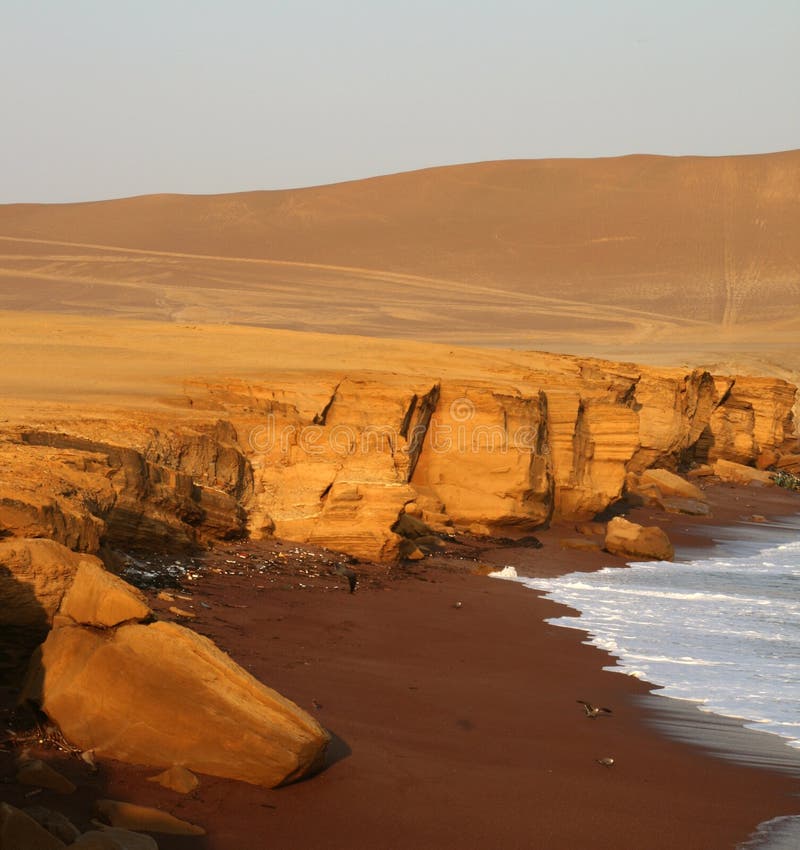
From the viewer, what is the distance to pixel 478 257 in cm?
10769

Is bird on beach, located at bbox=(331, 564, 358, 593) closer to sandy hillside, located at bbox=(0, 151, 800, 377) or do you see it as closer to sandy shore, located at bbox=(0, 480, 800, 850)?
sandy shore, located at bbox=(0, 480, 800, 850)

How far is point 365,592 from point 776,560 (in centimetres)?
965

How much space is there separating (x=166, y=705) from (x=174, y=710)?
5 centimetres

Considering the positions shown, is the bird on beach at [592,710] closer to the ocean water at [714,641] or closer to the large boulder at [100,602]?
the ocean water at [714,641]

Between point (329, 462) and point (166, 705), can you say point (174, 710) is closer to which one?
point (166, 705)

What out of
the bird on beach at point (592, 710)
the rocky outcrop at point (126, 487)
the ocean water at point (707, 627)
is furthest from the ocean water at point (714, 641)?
the rocky outcrop at point (126, 487)

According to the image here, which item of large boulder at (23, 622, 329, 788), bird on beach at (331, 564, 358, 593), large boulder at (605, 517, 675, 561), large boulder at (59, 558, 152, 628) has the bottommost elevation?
large boulder at (605, 517, 675, 561)

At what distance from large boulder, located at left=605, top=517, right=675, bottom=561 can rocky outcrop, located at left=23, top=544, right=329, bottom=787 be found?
1257 cm

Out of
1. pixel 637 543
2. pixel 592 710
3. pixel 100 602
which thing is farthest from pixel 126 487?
pixel 637 543

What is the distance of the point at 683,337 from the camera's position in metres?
71.4

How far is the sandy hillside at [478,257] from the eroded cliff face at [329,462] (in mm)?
32587

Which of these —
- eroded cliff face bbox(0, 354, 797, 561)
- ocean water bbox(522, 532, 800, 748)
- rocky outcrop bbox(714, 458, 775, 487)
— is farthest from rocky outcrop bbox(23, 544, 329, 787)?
rocky outcrop bbox(714, 458, 775, 487)

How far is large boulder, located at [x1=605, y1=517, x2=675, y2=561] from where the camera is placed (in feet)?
60.3

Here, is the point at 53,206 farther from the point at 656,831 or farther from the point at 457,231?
the point at 656,831
